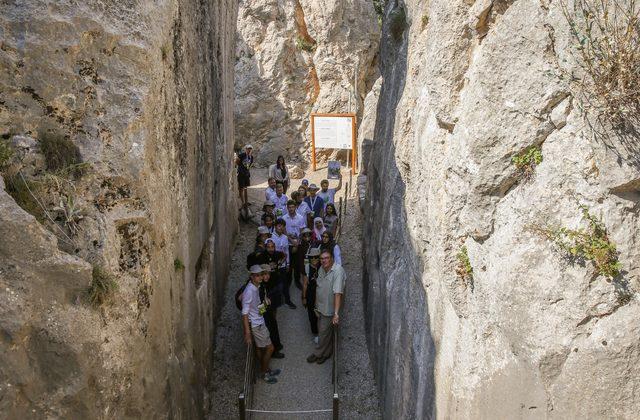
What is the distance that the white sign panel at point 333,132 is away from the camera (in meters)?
15.6

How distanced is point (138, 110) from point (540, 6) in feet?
11.3

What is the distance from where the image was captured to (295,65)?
738 inches

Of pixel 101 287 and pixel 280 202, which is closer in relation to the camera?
pixel 101 287

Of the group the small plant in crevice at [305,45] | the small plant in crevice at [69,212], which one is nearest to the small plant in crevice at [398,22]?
the small plant in crevice at [69,212]

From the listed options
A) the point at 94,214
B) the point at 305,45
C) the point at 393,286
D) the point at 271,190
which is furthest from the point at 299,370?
the point at 305,45

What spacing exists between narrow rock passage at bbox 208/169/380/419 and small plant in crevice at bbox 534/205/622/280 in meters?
5.08

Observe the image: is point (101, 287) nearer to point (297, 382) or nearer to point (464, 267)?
point (464, 267)

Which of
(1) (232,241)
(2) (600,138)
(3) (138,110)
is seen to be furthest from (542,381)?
(1) (232,241)

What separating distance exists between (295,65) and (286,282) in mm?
10733

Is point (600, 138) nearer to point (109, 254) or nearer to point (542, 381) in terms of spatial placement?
point (542, 381)

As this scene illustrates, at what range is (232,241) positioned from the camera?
12117 mm

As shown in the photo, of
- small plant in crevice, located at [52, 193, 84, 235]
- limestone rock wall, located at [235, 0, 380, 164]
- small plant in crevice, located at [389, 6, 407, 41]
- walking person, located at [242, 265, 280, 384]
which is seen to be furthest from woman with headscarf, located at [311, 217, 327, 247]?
limestone rock wall, located at [235, 0, 380, 164]

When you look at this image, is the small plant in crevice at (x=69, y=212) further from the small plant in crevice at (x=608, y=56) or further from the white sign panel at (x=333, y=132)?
the white sign panel at (x=333, y=132)

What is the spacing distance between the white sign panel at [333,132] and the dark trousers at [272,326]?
25.7 feet
